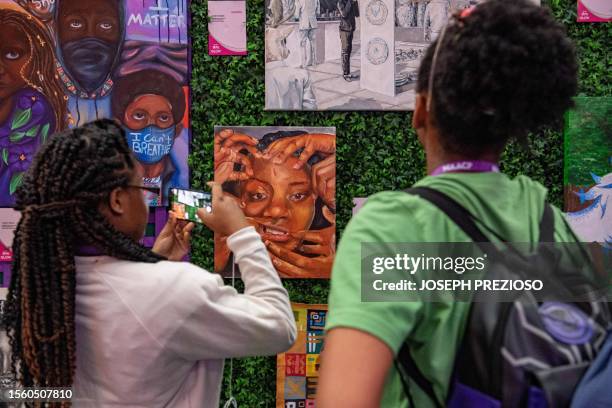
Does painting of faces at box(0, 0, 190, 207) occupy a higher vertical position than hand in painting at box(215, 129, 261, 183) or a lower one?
higher

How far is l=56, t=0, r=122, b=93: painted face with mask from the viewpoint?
75.7 inches

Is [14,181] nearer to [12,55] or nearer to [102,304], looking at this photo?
[12,55]

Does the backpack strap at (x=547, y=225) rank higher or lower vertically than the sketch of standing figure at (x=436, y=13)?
lower

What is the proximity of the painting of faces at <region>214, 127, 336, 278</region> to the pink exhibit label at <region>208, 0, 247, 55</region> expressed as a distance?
276 mm

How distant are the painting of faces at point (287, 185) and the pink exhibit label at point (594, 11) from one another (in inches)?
37.8

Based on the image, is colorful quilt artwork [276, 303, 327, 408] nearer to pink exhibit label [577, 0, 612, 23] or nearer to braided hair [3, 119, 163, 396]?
braided hair [3, 119, 163, 396]

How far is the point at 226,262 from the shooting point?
1.95 meters

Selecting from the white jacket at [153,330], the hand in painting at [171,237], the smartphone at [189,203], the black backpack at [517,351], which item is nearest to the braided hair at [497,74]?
the black backpack at [517,351]

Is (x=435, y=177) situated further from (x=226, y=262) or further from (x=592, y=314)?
(x=226, y=262)

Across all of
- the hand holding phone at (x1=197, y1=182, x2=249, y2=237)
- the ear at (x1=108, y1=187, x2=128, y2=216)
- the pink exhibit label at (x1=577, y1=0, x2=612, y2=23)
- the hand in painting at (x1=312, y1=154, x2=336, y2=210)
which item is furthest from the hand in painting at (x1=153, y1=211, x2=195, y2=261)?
the pink exhibit label at (x1=577, y1=0, x2=612, y2=23)

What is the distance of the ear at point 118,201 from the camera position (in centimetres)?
109

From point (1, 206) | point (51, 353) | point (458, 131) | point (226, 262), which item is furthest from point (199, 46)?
point (458, 131)

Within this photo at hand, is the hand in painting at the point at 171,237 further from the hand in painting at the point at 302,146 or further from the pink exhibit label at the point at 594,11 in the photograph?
the pink exhibit label at the point at 594,11

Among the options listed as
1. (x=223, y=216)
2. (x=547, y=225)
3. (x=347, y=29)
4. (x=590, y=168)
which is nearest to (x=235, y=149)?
(x=347, y=29)
